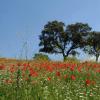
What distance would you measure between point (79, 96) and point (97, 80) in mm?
4367

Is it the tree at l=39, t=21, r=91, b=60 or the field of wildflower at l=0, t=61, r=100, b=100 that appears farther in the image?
the tree at l=39, t=21, r=91, b=60

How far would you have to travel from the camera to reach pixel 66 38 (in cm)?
8125

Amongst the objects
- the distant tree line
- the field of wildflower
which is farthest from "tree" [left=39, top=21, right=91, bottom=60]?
the field of wildflower

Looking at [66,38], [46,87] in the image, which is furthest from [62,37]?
[46,87]

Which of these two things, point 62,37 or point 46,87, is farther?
point 62,37

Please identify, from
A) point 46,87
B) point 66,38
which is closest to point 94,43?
point 66,38

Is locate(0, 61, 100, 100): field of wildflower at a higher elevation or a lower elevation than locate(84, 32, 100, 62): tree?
lower

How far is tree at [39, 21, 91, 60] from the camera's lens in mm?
80062

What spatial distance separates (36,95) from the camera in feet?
33.9

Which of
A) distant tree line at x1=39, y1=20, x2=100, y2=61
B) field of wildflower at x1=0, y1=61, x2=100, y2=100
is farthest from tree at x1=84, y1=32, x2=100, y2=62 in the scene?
field of wildflower at x1=0, y1=61, x2=100, y2=100

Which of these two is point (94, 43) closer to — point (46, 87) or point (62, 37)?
point (62, 37)

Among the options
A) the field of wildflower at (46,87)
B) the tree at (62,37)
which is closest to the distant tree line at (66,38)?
the tree at (62,37)

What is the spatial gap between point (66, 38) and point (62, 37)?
89 cm

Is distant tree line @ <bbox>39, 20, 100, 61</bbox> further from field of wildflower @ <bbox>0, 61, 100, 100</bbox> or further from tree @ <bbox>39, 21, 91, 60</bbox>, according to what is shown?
field of wildflower @ <bbox>0, 61, 100, 100</bbox>
